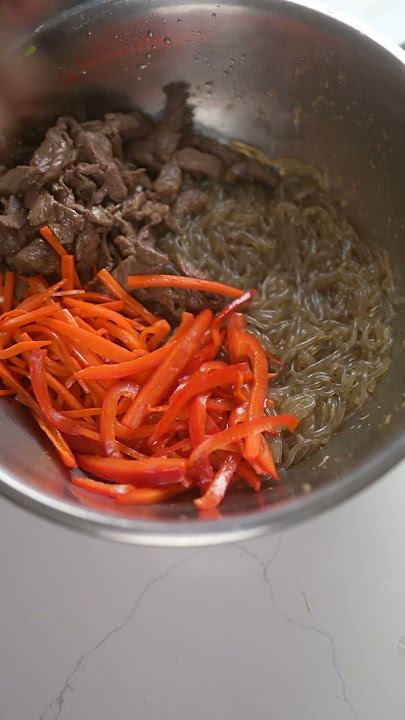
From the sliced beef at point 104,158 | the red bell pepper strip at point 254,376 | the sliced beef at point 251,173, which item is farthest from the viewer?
the sliced beef at point 251,173

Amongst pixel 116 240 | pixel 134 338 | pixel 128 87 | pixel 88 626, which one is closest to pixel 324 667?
pixel 88 626

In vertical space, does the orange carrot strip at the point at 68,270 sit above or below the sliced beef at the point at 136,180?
below

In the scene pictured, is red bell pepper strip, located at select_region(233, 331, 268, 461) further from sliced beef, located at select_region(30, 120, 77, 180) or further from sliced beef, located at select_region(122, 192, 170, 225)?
sliced beef, located at select_region(30, 120, 77, 180)

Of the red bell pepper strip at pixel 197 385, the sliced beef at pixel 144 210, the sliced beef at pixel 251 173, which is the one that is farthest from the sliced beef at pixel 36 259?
the sliced beef at pixel 251 173

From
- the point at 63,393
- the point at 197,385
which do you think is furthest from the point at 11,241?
the point at 197,385

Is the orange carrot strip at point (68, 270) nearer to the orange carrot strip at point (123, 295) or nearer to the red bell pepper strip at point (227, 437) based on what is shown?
the orange carrot strip at point (123, 295)

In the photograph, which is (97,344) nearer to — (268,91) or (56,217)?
(56,217)
